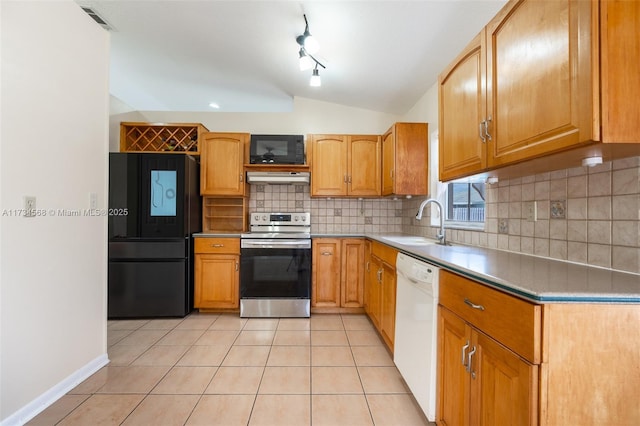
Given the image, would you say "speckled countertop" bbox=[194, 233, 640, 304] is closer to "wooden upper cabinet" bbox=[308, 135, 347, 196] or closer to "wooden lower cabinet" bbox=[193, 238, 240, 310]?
"wooden upper cabinet" bbox=[308, 135, 347, 196]

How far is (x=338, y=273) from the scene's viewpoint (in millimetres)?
3064

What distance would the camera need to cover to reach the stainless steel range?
2945 mm

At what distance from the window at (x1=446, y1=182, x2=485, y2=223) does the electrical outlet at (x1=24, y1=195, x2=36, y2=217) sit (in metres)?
2.74

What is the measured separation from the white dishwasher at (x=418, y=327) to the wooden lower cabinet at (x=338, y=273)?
47.2 inches

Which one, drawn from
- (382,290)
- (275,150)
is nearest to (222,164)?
(275,150)

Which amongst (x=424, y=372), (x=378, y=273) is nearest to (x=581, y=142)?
(x=424, y=372)

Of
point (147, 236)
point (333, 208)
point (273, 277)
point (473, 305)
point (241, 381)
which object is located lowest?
point (241, 381)

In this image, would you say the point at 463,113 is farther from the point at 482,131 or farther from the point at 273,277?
the point at 273,277

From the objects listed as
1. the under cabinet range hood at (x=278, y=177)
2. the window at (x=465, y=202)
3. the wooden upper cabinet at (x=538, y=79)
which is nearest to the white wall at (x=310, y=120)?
the under cabinet range hood at (x=278, y=177)

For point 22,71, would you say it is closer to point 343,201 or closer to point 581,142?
point 581,142

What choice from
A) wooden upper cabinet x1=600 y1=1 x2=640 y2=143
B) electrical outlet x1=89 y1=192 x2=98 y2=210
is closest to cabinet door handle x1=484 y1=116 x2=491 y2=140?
wooden upper cabinet x1=600 y1=1 x2=640 y2=143

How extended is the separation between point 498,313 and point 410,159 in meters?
2.08

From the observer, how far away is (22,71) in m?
1.43

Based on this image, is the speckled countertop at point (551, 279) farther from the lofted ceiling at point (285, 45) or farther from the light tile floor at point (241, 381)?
the lofted ceiling at point (285, 45)
